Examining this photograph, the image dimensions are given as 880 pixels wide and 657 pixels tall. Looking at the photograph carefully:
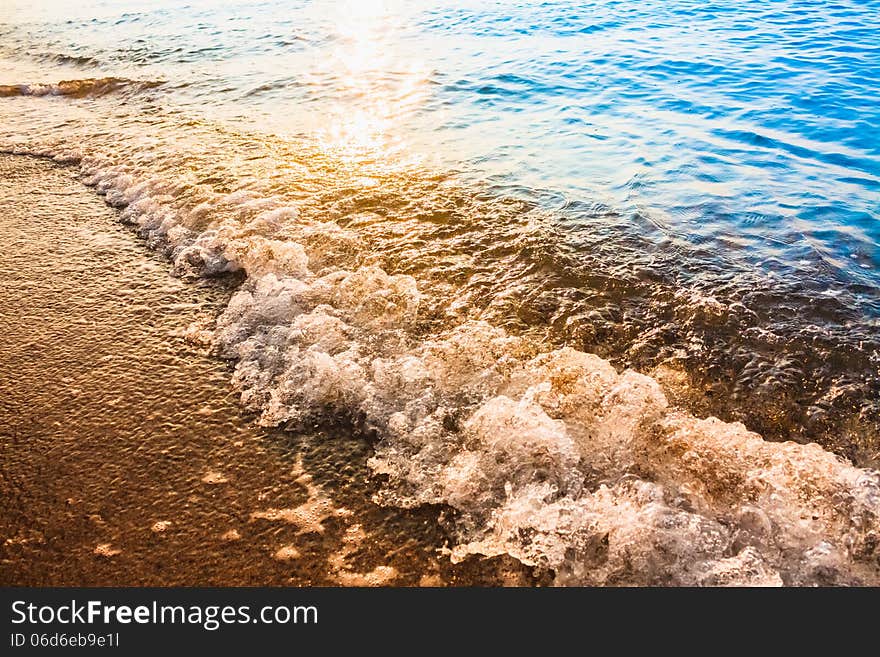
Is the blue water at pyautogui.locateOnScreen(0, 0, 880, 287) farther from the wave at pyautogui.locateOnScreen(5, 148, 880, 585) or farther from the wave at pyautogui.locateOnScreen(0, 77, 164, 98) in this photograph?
the wave at pyautogui.locateOnScreen(5, 148, 880, 585)

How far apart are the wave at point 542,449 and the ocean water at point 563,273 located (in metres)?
0.02

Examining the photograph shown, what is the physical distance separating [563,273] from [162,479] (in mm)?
3711

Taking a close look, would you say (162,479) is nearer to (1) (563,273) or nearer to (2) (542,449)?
(2) (542,449)

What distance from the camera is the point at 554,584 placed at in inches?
106

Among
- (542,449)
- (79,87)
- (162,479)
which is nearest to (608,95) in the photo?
(542,449)

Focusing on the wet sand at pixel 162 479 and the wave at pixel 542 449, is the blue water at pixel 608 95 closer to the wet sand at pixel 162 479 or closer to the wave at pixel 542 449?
the wave at pixel 542 449

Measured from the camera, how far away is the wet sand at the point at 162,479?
2.81 meters

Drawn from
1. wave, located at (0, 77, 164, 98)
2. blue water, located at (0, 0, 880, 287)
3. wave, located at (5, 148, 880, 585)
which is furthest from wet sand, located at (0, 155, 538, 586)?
wave, located at (0, 77, 164, 98)

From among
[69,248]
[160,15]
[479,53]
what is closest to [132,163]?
[69,248]

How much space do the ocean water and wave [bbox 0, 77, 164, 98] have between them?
102mm

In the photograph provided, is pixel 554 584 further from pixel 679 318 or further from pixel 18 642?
pixel 679 318

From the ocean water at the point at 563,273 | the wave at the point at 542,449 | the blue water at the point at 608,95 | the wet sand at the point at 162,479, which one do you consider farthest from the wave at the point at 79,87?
the wave at the point at 542,449

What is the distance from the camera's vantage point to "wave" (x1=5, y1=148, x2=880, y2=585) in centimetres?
279

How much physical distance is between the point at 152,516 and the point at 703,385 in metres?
3.53
